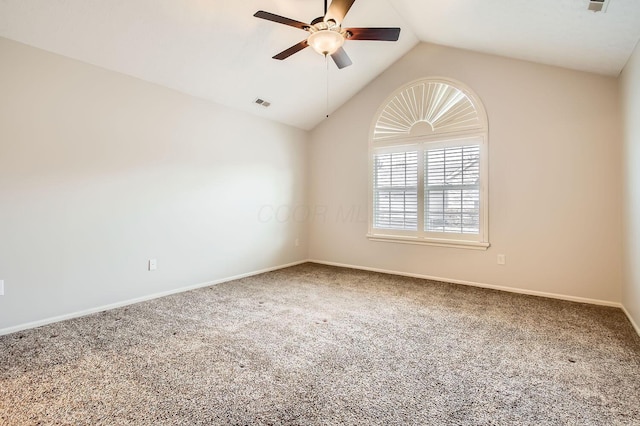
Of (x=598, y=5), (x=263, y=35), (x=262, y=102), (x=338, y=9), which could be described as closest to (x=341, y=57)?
(x=338, y=9)

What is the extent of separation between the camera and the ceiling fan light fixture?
246cm

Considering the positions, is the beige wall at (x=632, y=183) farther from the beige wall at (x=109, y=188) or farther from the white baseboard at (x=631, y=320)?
the beige wall at (x=109, y=188)

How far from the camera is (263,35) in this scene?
3297mm

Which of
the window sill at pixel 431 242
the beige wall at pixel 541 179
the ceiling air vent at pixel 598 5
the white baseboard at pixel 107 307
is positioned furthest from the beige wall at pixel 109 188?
the ceiling air vent at pixel 598 5

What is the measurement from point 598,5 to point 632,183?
60.8 inches

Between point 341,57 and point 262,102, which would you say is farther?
point 262,102

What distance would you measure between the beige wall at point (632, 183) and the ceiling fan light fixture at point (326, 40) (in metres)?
2.43

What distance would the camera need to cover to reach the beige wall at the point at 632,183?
258cm

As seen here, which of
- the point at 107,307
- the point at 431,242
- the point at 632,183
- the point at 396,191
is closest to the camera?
the point at 632,183

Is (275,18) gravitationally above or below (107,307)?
above

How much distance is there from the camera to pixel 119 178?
3.24 metres

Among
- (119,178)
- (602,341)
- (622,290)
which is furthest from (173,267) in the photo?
(622,290)

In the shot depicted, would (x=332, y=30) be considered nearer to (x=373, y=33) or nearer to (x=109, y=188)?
(x=373, y=33)

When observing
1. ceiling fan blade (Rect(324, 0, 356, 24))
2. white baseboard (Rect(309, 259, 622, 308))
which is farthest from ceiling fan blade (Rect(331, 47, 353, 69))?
white baseboard (Rect(309, 259, 622, 308))
